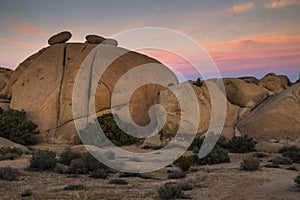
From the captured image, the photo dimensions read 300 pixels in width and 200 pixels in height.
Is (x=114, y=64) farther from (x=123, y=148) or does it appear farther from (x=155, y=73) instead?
(x=123, y=148)

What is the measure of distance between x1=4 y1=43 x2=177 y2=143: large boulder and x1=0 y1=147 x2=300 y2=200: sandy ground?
11240mm

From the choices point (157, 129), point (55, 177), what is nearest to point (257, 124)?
point (157, 129)

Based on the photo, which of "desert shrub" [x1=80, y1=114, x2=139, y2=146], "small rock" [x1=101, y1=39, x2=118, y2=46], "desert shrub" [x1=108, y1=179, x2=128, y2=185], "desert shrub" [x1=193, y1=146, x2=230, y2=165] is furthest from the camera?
"small rock" [x1=101, y1=39, x2=118, y2=46]

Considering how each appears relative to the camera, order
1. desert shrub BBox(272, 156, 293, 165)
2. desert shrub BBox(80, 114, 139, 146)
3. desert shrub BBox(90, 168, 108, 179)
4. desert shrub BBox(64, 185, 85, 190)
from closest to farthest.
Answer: desert shrub BBox(64, 185, 85, 190), desert shrub BBox(90, 168, 108, 179), desert shrub BBox(272, 156, 293, 165), desert shrub BBox(80, 114, 139, 146)

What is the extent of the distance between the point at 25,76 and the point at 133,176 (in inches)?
773

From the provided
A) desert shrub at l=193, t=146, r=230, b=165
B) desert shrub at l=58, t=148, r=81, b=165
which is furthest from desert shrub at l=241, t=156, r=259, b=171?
desert shrub at l=58, t=148, r=81, b=165

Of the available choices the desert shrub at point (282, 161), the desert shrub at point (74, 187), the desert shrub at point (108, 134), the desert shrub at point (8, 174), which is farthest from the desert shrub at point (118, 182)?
the desert shrub at point (108, 134)

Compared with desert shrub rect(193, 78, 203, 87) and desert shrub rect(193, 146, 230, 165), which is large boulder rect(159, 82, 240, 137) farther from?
desert shrub rect(193, 146, 230, 165)

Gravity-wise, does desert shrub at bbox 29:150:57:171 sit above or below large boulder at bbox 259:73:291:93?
below

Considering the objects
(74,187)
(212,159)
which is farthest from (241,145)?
(74,187)

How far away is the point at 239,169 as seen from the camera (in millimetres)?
16297

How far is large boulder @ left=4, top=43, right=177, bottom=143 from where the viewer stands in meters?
27.9

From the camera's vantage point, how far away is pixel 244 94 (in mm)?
29531

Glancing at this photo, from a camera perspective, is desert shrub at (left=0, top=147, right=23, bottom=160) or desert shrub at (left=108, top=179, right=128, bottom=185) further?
desert shrub at (left=0, top=147, right=23, bottom=160)
